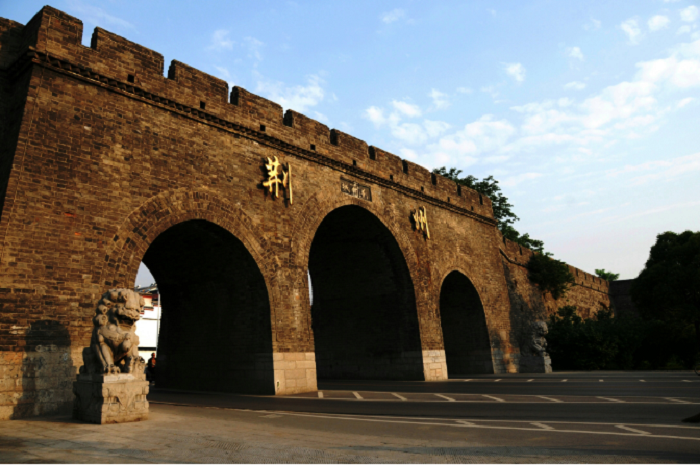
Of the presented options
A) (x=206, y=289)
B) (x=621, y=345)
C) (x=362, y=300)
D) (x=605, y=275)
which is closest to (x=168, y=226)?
(x=206, y=289)

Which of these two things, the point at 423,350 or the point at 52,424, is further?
the point at 423,350

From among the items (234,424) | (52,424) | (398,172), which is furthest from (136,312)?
(398,172)

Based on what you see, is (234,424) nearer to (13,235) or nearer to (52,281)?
(52,281)

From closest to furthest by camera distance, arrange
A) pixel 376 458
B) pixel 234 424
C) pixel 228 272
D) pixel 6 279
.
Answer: pixel 376 458 → pixel 234 424 → pixel 6 279 → pixel 228 272

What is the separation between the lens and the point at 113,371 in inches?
252

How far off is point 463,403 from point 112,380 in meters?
5.76

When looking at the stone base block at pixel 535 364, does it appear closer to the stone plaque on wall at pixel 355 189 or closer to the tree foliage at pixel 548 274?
the tree foliage at pixel 548 274

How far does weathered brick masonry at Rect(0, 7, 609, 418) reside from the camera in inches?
315

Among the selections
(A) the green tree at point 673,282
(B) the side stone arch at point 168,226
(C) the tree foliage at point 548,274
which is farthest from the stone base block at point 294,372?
(A) the green tree at point 673,282

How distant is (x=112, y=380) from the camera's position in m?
6.33

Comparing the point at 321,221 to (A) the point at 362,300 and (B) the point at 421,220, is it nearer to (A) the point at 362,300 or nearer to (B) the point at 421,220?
(A) the point at 362,300

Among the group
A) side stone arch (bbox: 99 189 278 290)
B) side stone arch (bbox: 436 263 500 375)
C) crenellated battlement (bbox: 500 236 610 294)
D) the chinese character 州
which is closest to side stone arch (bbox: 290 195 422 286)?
the chinese character 州

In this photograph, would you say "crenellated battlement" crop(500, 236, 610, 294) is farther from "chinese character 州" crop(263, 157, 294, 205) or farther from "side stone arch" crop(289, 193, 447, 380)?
"chinese character 州" crop(263, 157, 294, 205)

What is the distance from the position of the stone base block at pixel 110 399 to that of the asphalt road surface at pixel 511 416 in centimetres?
135
